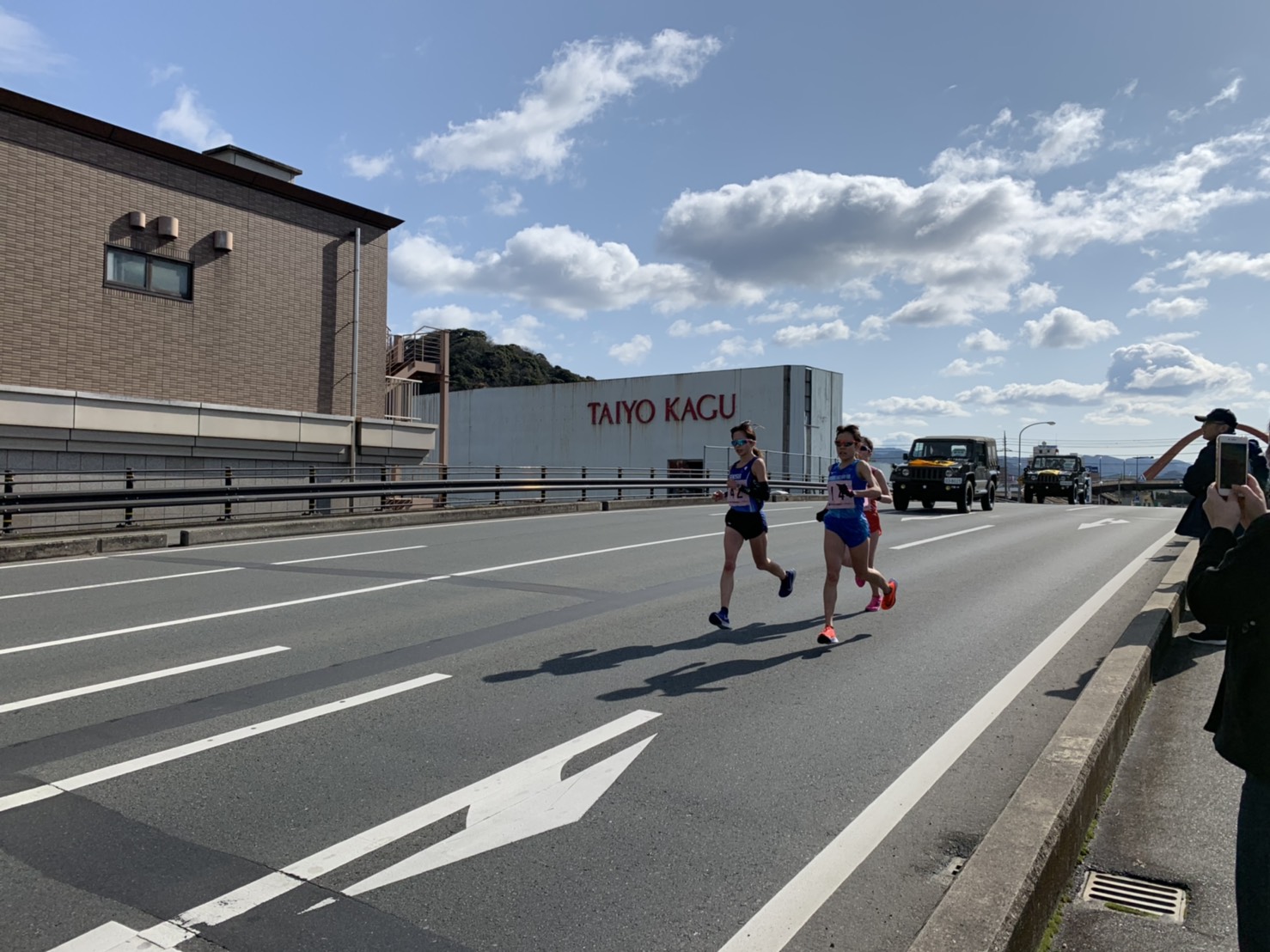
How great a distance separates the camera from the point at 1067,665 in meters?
6.79

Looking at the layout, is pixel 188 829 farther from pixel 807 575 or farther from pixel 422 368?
pixel 422 368

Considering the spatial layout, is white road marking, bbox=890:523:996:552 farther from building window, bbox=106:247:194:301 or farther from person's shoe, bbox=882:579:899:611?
building window, bbox=106:247:194:301

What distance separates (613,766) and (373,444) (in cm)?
2085

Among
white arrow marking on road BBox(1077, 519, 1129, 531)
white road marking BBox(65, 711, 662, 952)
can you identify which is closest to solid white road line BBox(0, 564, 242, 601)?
white road marking BBox(65, 711, 662, 952)

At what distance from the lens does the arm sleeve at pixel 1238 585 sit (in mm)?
2439

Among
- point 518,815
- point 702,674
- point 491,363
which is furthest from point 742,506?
point 491,363

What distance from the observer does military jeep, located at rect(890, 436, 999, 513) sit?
24.2 metres

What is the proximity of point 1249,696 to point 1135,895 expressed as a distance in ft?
4.57

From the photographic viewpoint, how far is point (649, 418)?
49906 millimetres

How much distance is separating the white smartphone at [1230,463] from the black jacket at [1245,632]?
3.61 ft

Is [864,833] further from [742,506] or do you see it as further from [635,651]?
[742,506]

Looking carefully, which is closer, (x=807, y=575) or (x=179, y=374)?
(x=807, y=575)

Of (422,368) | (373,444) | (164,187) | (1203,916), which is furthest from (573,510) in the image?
(1203,916)

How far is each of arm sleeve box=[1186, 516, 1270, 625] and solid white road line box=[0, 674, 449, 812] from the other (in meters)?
4.40
